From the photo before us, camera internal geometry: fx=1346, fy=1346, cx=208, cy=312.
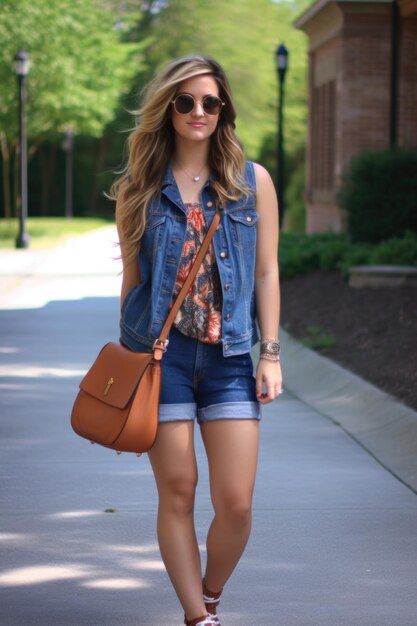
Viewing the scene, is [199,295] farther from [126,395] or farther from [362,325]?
[362,325]

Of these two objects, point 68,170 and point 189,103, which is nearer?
point 189,103

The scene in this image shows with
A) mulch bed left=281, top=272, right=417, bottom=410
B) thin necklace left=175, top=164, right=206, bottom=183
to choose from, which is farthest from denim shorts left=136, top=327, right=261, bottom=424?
mulch bed left=281, top=272, right=417, bottom=410

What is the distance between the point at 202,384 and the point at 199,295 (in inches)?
11.3

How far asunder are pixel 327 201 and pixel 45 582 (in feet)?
73.4

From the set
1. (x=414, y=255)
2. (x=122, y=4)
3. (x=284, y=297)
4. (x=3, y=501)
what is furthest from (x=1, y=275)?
(x=122, y=4)

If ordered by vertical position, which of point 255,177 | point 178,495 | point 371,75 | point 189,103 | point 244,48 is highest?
point 244,48

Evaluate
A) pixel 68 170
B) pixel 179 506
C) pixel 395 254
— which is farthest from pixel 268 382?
pixel 68 170

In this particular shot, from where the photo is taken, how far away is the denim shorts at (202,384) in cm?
427

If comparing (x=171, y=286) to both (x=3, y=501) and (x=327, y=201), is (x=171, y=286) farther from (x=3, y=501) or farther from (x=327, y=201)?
(x=327, y=201)

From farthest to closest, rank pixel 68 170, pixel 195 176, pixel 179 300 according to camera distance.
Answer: pixel 68 170
pixel 195 176
pixel 179 300

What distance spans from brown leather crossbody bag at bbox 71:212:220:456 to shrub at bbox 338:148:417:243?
15226 mm

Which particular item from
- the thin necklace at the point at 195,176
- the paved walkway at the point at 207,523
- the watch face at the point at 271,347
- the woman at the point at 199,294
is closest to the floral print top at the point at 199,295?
the woman at the point at 199,294

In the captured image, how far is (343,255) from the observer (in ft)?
57.9

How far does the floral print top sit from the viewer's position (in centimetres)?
428
